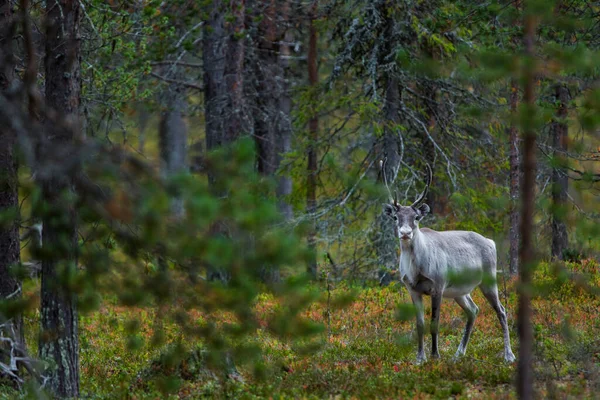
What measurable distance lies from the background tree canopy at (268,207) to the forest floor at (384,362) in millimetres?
55

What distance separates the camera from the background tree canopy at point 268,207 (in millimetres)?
6371

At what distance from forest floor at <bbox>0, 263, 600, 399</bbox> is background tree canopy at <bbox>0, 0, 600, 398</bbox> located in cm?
6

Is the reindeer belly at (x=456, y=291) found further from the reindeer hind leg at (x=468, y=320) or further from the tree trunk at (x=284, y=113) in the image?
the tree trunk at (x=284, y=113)

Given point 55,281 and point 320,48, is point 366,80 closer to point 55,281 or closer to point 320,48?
point 320,48

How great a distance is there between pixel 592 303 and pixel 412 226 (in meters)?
5.00

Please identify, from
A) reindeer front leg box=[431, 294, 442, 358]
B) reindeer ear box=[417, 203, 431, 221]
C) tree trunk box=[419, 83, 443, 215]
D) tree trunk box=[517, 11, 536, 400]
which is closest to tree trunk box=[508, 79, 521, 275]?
tree trunk box=[419, 83, 443, 215]

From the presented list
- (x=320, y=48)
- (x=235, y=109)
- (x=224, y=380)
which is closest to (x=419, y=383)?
(x=224, y=380)

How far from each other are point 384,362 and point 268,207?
608 cm

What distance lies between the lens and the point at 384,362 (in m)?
11.3

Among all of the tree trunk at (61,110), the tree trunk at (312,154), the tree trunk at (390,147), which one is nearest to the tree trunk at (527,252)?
the tree trunk at (61,110)

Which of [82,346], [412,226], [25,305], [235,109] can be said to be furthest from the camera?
[235,109]

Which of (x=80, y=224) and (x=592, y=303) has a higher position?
(x=80, y=224)

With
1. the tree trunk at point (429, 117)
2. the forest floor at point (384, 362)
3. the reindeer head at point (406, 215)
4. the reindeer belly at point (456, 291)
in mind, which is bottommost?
the forest floor at point (384, 362)

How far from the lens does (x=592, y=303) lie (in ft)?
47.8
